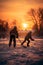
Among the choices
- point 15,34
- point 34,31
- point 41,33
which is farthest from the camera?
point 34,31

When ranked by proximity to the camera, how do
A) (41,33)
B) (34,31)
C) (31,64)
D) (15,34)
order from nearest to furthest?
(31,64) → (15,34) → (41,33) → (34,31)

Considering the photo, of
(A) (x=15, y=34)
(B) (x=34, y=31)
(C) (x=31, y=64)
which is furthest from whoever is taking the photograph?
(B) (x=34, y=31)

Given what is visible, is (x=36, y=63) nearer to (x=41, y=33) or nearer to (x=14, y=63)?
(x=14, y=63)

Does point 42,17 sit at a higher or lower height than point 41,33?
higher

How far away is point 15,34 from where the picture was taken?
69.8ft

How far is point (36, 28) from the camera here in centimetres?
8288

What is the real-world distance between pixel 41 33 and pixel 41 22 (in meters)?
3.30

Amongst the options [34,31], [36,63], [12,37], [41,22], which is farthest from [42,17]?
[36,63]

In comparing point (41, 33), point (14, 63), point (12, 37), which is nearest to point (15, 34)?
point (12, 37)

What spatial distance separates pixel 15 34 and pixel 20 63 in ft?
30.6

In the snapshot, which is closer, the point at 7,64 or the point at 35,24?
the point at 7,64

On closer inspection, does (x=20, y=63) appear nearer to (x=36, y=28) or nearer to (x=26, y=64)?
(x=26, y=64)

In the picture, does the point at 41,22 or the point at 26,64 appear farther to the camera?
the point at 41,22

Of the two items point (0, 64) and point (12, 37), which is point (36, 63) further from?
point (12, 37)
